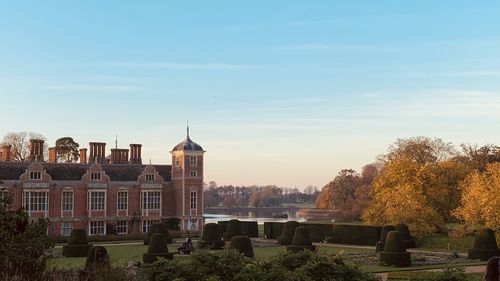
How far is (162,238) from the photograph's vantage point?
29.4 m

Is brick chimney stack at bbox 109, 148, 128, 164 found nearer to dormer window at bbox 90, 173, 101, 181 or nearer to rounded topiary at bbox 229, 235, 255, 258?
dormer window at bbox 90, 173, 101, 181

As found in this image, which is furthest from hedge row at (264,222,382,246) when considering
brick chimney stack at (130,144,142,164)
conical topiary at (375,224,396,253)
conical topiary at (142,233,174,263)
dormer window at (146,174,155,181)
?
brick chimney stack at (130,144,142,164)

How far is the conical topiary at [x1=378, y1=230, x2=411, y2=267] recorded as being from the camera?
27906 millimetres

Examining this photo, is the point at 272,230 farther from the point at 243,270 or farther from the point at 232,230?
the point at 243,270

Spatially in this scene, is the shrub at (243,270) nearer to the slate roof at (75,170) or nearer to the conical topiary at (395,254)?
the conical topiary at (395,254)

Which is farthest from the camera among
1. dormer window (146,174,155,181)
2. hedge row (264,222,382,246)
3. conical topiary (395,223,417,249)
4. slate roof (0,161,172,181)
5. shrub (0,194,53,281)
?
dormer window (146,174,155,181)

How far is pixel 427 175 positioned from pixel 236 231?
13618 mm

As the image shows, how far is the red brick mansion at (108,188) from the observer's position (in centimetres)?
4566

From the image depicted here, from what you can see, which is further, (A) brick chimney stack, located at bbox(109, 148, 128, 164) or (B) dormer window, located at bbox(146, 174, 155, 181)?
(A) brick chimney stack, located at bbox(109, 148, 128, 164)

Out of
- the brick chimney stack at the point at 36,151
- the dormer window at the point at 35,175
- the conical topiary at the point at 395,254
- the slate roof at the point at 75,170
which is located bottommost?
the conical topiary at the point at 395,254

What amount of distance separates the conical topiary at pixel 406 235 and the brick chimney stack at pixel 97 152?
26.9 meters

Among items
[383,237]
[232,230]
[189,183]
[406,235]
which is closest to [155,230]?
[232,230]

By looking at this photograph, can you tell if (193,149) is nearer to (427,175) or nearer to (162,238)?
(427,175)

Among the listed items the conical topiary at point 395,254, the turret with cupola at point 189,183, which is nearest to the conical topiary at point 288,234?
the conical topiary at point 395,254
